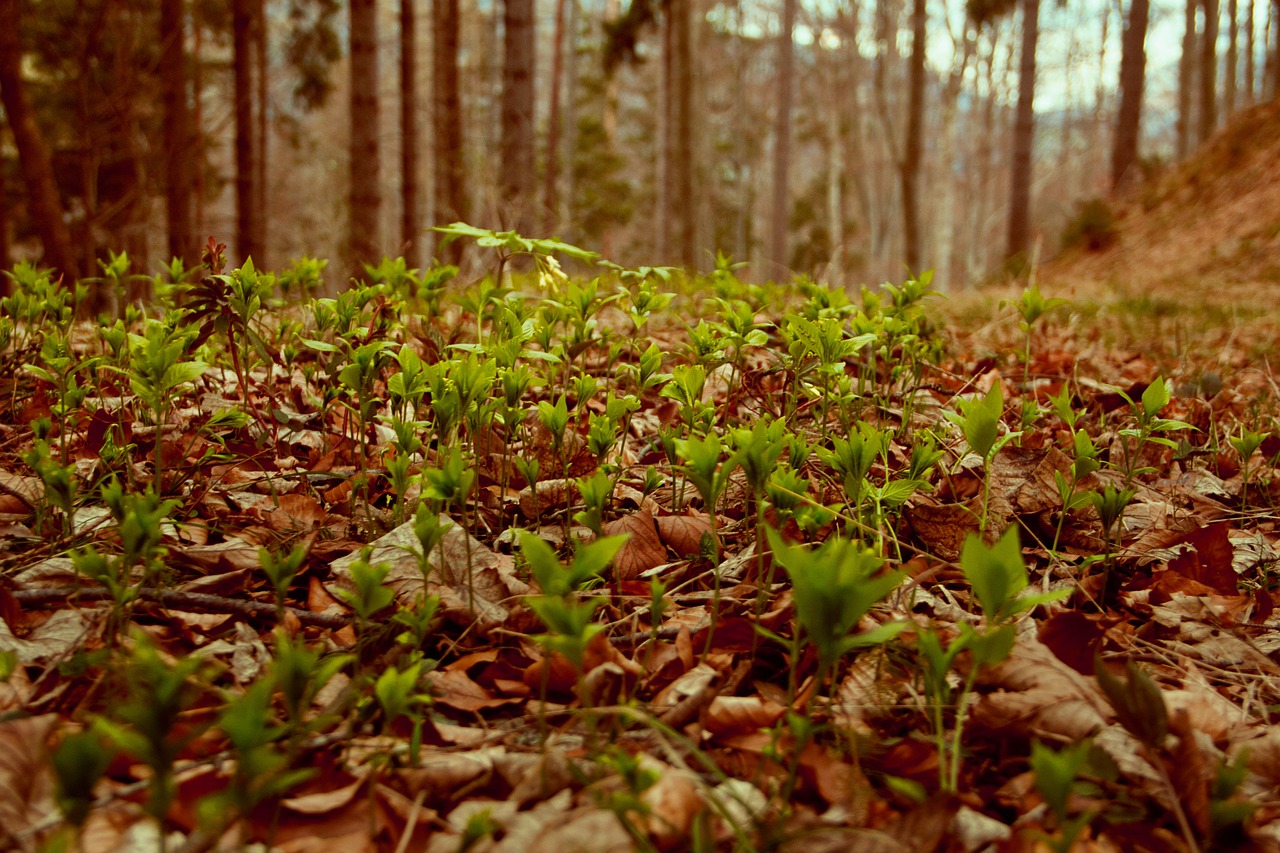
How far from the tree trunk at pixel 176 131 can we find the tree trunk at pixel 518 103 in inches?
115

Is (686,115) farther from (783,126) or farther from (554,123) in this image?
(554,123)

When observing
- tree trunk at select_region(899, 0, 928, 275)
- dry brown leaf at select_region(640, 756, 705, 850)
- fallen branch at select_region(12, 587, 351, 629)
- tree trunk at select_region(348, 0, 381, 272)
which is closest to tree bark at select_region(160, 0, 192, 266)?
tree trunk at select_region(348, 0, 381, 272)

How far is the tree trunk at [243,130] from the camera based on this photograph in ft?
27.9

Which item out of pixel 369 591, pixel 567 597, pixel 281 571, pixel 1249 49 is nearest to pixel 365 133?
pixel 281 571

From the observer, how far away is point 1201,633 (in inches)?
60.8

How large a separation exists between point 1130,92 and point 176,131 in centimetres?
1305

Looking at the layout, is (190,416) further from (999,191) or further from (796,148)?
(999,191)

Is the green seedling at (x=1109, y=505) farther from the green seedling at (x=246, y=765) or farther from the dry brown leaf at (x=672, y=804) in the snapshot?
the green seedling at (x=246, y=765)

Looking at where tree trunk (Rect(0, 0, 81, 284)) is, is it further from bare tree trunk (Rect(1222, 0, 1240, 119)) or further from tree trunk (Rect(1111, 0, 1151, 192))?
bare tree trunk (Rect(1222, 0, 1240, 119))

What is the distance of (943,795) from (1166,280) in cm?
951

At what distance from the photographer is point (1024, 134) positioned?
12.8 m

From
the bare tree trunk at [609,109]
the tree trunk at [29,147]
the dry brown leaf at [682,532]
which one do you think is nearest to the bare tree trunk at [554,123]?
the bare tree trunk at [609,109]

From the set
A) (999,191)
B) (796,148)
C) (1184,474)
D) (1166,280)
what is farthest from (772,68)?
(1184,474)

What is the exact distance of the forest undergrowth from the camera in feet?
3.42
